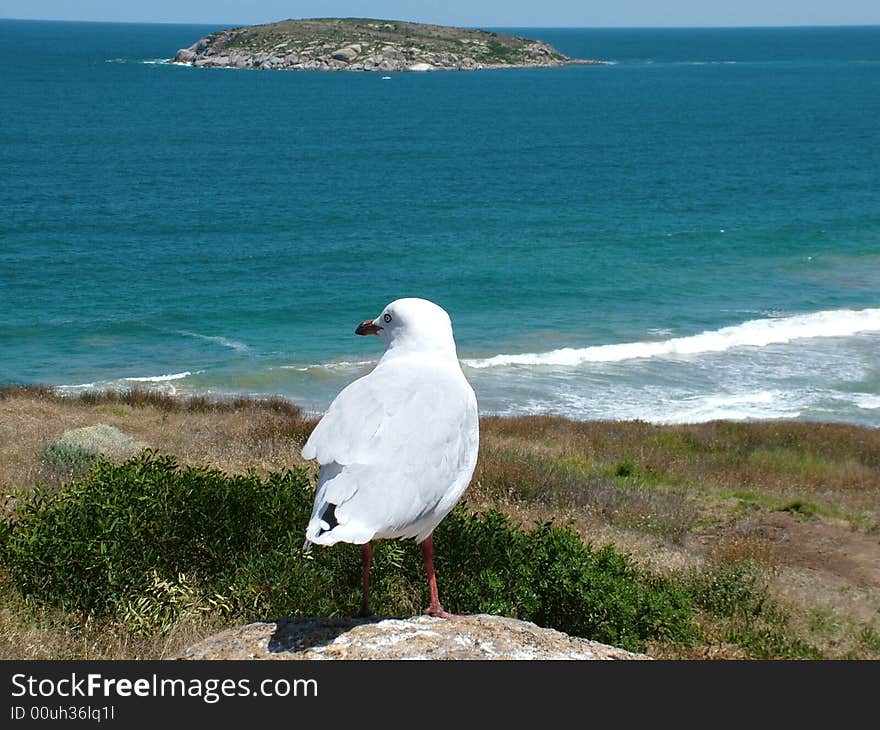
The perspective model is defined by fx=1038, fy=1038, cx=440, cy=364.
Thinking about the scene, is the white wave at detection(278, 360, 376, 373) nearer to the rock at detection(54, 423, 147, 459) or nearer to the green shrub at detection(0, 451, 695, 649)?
the rock at detection(54, 423, 147, 459)

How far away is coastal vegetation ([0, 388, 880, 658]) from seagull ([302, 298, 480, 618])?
1.82 meters

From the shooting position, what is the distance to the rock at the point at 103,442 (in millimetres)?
15352

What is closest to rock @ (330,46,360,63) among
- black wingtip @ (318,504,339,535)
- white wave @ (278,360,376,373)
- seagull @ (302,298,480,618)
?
white wave @ (278,360,376,373)

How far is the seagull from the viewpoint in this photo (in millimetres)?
5414

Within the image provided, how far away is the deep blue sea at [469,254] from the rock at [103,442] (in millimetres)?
11368

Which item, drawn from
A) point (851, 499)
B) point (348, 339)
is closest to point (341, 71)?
point (348, 339)

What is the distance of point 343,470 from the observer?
560 centimetres

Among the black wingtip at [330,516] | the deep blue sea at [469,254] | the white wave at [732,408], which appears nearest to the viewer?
the black wingtip at [330,516]

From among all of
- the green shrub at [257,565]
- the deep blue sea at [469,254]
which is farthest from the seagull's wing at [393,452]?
the deep blue sea at [469,254]

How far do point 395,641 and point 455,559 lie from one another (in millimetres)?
2646

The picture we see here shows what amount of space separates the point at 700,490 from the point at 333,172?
177 ft

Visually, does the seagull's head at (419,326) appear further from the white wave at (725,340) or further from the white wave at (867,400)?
the white wave at (725,340)

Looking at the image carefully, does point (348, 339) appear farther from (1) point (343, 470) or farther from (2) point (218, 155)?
(2) point (218, 155)

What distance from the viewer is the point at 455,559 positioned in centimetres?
871
